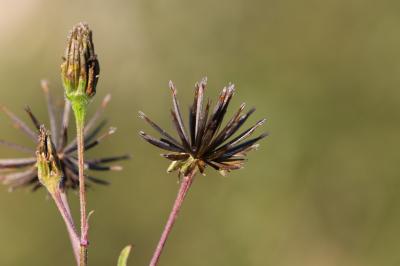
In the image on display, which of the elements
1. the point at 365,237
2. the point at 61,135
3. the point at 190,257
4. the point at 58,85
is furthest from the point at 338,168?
the point at 61,135

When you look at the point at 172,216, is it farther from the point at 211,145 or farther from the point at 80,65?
the point at 80,65

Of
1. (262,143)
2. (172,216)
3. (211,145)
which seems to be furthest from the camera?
(262,143)

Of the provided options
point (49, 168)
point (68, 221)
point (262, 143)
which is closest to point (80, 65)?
point (49, 168)

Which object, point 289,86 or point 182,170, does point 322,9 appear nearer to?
point 289,86

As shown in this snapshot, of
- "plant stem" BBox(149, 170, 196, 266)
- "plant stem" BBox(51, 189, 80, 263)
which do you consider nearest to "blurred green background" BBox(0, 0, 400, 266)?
"plant stem" BBox(51, 189, 80, 263)

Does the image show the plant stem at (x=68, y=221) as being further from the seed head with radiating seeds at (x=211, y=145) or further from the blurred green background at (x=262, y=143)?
the blurred green background at (x=262, y=143)

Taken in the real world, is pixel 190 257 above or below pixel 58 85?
below

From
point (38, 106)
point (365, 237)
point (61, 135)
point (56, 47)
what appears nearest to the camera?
point (61, 135)
